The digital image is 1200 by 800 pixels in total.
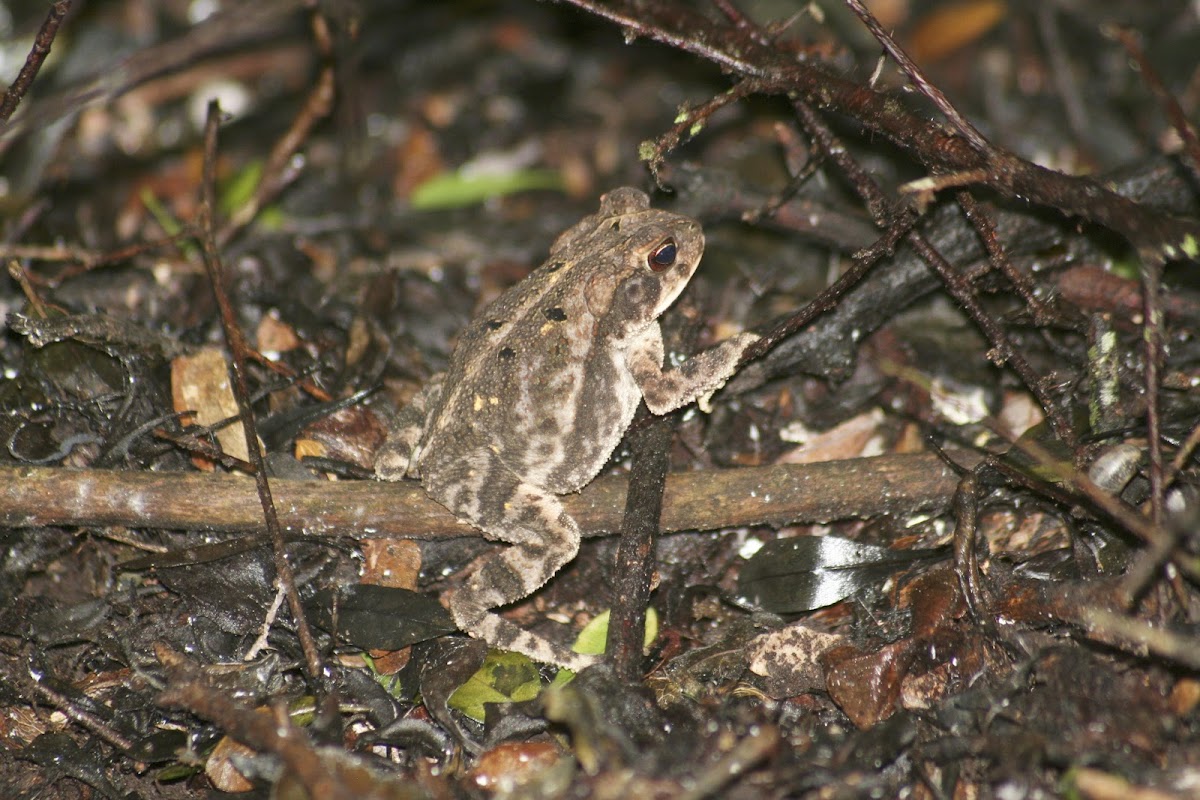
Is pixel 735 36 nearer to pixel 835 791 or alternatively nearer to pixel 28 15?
pixel 835 791

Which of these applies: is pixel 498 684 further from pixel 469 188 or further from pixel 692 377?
pixel 469 188

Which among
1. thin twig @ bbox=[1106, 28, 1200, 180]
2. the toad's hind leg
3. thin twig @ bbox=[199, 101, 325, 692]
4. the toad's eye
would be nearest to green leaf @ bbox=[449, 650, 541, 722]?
the toad's hind leg

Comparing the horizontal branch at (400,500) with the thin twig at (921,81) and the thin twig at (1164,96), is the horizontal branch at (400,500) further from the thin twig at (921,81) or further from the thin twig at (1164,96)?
the thin twig at (1164,96)

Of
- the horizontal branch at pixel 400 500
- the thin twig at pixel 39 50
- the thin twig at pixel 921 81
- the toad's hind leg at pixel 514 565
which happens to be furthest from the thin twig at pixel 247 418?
the thin twig at pixel 921 81

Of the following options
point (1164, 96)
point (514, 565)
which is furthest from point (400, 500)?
point (1164, 96)

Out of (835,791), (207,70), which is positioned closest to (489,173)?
(207,70)

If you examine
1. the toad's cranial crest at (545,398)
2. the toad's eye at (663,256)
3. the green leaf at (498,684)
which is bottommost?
the green leaf at (498,684)
